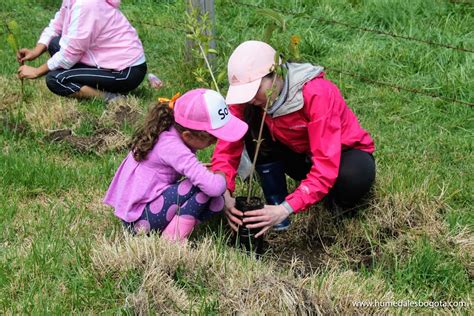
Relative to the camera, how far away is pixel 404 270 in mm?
3088

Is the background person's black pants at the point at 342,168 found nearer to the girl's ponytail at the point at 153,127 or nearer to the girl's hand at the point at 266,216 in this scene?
the girl's hand at the point at 266,216

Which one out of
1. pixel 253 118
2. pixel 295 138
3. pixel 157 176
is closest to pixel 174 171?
pixel 157 176

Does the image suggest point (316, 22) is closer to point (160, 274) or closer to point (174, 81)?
point (174, 81)

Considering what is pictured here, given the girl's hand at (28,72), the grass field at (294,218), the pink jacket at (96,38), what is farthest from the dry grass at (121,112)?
the girl's hand at (28,72)

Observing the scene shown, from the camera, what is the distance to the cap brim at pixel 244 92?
3.06 meters

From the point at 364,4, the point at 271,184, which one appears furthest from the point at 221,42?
the point at 271,184

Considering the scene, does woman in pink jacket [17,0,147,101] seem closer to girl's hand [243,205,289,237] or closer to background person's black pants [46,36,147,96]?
background person's black pants [46,36,147,96]

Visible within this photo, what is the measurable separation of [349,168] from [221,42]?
9.28 ft

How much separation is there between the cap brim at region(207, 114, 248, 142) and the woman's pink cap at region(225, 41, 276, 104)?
0.10 meters

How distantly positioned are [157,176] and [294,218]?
775mm

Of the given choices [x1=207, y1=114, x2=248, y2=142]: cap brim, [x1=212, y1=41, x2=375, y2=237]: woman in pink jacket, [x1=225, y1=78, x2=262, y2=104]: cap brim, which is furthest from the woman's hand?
[x1=225, y1=78, x2=262, y2=104]: cap brim

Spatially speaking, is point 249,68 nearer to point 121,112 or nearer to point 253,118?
point 253,118

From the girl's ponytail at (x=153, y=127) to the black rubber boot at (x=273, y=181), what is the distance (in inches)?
24.8

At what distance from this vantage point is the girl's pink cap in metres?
3.07
